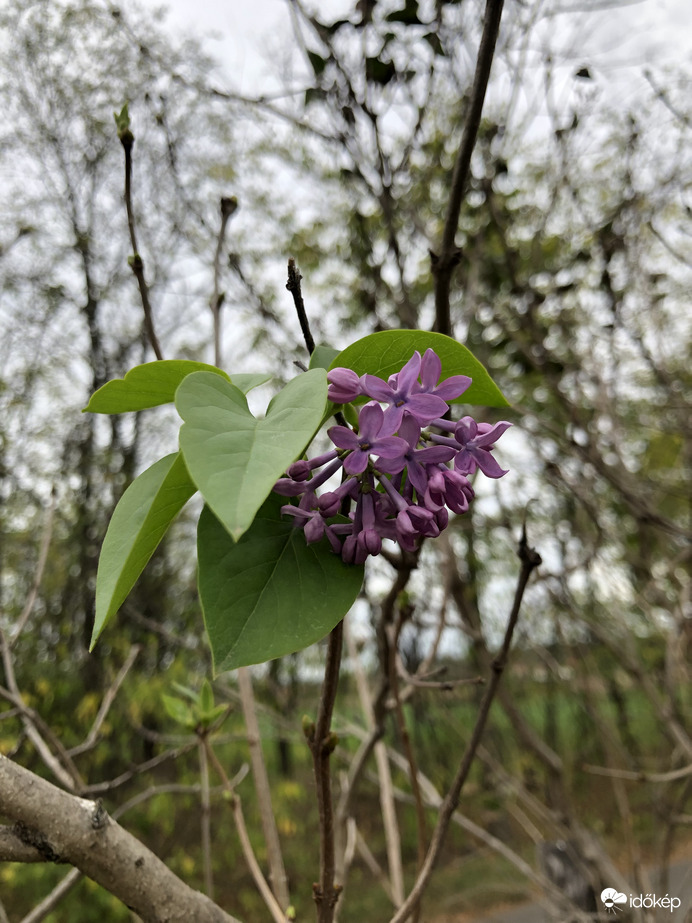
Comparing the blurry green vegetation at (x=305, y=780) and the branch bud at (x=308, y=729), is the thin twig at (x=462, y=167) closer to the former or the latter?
the branch bud at (x=308, y=729)

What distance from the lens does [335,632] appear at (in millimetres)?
418

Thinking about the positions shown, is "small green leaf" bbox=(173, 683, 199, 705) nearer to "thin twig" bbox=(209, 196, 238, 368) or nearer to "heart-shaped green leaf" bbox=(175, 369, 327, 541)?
"thin twig" bbox=(209, 196, 238, 368)

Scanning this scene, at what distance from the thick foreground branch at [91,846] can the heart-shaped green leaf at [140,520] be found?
141 mm

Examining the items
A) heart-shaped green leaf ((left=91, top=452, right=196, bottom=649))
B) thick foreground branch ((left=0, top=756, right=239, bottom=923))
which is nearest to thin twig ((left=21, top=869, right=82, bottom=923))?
thick foreground branch ((left=0, top=756, right=239, bottom=923))

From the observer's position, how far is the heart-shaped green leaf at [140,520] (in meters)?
0.38

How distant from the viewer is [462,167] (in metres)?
0.63

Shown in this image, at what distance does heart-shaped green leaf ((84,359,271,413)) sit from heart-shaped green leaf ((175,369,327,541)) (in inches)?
2.0

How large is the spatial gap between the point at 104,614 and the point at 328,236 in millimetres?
7547

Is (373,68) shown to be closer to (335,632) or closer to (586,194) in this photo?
(335,632)

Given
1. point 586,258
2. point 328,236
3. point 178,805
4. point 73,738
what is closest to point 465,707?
point 178,805

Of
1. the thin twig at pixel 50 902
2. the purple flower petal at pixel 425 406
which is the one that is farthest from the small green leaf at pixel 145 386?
the thin twig at pixel 50 902

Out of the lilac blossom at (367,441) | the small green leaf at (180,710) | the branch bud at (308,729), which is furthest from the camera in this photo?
the small green leaf at (180,710)

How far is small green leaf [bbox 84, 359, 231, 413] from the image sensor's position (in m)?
0.41

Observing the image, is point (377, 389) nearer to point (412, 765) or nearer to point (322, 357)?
point (322, 357)
